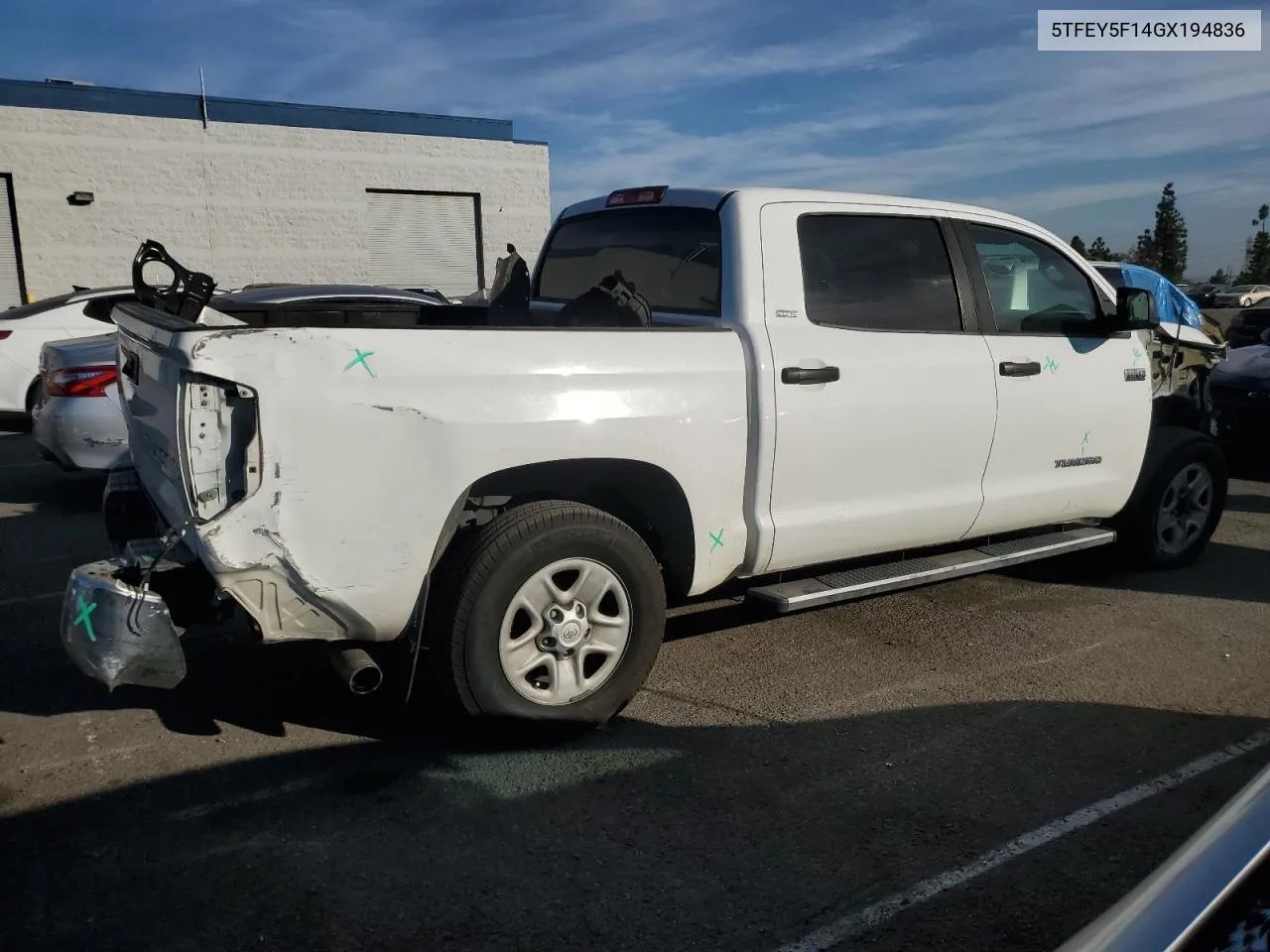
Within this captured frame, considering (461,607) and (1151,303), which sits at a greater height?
(1151,303)

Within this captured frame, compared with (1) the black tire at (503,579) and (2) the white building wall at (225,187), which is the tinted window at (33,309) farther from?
(2) the white building wall at (225,187)

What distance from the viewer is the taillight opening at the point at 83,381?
7.22 m

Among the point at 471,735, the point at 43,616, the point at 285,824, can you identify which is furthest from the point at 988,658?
the point at 43,616

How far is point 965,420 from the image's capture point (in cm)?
473

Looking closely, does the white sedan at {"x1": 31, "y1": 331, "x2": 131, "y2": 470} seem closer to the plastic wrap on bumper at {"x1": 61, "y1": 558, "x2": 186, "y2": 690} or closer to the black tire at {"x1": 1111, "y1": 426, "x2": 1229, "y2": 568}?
the plastic wrap on bumper at {"x1": 61, "y1": 558, "x2": 186, "y2": 690}

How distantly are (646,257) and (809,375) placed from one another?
3.63ft

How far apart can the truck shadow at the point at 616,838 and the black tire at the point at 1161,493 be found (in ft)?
6.53

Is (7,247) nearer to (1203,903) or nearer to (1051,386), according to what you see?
(1051,386)

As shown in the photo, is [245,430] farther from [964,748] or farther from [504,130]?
[504,130]

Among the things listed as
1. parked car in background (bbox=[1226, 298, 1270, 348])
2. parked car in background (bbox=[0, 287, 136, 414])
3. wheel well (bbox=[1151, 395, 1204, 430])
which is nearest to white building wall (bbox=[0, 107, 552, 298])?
parked car in background (bbox=[0, 287, 136, 414])

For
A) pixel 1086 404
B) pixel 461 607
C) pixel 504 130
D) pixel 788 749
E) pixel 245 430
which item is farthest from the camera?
pixel 504 130

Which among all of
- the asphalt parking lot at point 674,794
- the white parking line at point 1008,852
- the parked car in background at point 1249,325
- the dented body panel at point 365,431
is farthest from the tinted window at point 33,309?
the parked car in background at point 1249,325

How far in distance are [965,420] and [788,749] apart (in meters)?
1.77

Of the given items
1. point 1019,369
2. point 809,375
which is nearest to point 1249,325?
point 1019,369
